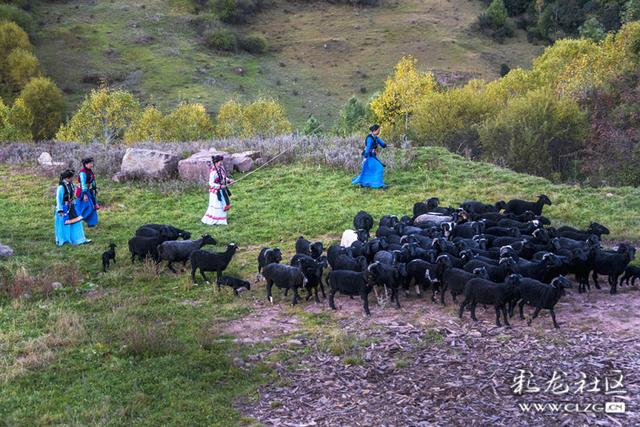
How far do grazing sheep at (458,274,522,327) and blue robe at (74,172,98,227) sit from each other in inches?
405

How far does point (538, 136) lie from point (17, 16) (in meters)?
62.6

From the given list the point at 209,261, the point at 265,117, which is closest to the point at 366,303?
the point at 209,261

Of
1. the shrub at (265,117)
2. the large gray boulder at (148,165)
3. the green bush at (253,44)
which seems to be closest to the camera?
the large gray boulder at (148,165)

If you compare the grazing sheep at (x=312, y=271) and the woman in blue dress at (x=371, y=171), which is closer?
the grazing sheep at (x=312, y=271)

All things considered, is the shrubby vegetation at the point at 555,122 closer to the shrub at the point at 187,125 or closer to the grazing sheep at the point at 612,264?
the grazing sheep at the point at 612,264

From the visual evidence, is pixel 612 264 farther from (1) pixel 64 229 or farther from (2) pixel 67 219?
(1) pixel 64 229

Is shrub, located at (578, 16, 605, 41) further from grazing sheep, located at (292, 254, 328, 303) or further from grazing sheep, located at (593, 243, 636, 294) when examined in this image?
grazing sheep, located at (292, 254, 328, 303)

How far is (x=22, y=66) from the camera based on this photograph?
60.8m

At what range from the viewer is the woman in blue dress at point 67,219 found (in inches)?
601

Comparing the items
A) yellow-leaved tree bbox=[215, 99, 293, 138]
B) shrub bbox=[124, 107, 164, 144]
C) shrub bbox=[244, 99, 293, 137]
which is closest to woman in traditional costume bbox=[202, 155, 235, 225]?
shrub bbox=[124, 107, 164, 144]

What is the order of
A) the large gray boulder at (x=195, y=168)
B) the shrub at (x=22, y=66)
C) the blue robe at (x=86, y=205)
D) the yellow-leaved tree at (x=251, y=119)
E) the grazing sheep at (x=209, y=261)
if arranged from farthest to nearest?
the shrub at (x=22, y=66), the yellow-leaved tree at (x=251, y=119), the large gray boulder at (x=195, y=168), the blue robe at (x=86, y=205), the grazing sheep at (x=209, y=261)

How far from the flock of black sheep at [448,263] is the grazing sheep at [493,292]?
15 millimetres

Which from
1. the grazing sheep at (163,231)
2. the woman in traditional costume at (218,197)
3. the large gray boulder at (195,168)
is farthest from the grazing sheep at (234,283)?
the large gray boulder at (195,168)

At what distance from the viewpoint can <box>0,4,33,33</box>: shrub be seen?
68500 millimetres
